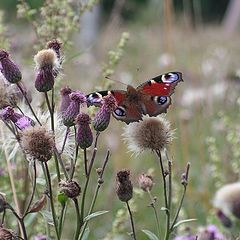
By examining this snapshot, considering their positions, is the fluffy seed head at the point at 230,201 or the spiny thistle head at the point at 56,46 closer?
the spiny thistle head at the point at 56,46

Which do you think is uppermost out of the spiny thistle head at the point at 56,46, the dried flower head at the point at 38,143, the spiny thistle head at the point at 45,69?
the spiny thistle head at the point at 56,46

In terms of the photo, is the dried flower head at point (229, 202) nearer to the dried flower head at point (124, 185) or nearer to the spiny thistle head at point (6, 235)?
the dried flower head at point (124, 185)

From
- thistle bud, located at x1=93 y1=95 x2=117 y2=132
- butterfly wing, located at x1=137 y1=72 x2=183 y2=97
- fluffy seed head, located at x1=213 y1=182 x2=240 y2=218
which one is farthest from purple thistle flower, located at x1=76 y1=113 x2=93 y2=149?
fluffy seed head, located at x1=213 y1=182 x2=240 y2=218

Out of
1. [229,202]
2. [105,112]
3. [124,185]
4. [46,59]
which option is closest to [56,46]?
[46,59]

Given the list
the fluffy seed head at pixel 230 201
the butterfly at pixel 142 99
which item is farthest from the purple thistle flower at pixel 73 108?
the fluffy seed head at pixel 230 201

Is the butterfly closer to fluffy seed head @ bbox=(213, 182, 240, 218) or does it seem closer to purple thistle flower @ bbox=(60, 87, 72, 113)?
purple thistle flower @ bbox=(60, 87, 72, 113)

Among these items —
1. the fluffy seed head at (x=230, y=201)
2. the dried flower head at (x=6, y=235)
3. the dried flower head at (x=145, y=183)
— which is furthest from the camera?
the fluffy seed head at (x=230, y=201)

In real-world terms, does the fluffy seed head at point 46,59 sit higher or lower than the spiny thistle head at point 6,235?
higher
